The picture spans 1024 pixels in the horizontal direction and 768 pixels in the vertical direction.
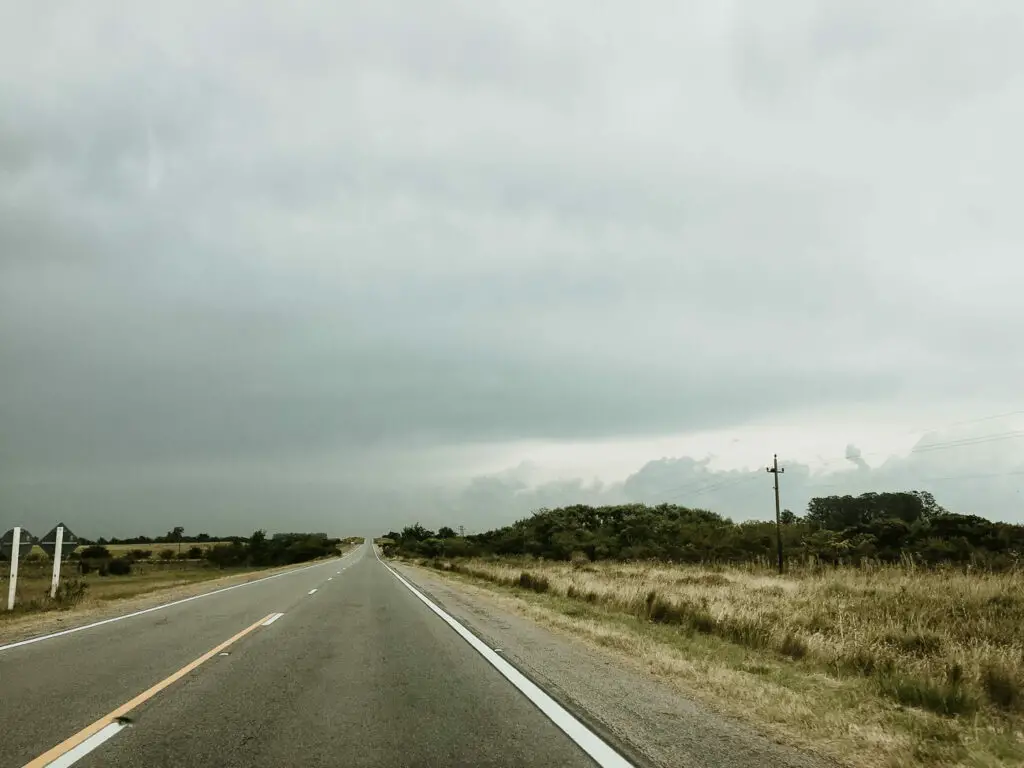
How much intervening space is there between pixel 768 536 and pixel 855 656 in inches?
2340

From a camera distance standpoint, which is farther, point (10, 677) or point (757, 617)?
point (757, 617)

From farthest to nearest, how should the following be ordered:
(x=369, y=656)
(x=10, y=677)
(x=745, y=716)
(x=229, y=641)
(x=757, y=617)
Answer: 1. (x=757, y=617)
2. (x=229, y=641)
3. (x=369, y=656)
4. (x=10, y=677)
5. (x=745, y=716)

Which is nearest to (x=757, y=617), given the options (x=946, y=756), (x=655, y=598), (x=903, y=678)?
(x=655, y=598)

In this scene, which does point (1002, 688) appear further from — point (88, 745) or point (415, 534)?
point (415, 534)

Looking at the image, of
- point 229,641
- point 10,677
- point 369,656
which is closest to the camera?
point 10,677

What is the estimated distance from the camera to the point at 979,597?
16531 mm

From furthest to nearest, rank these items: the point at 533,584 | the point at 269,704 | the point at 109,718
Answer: the point at 533,584
the point at 269,704
the point at 109,718

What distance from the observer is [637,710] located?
7.14 metres

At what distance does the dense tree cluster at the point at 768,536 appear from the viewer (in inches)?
1889

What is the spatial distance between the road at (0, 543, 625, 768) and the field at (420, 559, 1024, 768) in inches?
90.3


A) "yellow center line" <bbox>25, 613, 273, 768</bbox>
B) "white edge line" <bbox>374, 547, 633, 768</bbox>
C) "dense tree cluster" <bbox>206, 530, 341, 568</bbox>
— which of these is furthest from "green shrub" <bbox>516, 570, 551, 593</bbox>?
"dense tree cluster" <bbox>206, 530, 341, 568</bbox>

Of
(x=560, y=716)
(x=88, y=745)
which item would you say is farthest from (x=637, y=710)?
(x=88, y=745)

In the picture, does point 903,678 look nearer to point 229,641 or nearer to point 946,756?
point 946,756

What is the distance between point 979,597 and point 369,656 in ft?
45.4
